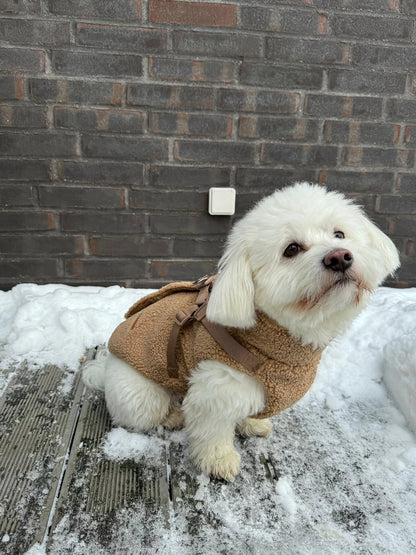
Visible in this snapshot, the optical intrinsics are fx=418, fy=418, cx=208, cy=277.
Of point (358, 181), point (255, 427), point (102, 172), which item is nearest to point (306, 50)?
point (358, 181)

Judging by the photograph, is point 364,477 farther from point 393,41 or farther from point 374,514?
point 393,41

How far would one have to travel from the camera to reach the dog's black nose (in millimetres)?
1118

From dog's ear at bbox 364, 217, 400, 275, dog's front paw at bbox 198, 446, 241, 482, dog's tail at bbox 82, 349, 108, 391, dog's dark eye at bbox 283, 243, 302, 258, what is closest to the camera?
dog's dark eye at bbox 283, 243, 302, 258

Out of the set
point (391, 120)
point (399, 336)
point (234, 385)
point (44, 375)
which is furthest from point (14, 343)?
point (391, 120)

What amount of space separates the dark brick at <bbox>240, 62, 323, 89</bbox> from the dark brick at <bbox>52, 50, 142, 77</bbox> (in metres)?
0.66

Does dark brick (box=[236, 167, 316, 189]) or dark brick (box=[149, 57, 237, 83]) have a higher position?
dark brick (box=[149, 57, 237, 83])

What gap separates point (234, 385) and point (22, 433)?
927mm

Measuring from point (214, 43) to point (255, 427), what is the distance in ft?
6.99

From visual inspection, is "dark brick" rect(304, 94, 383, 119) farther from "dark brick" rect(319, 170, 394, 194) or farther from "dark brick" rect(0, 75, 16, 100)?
"dark brick" rect(0, 75, 16, 100)

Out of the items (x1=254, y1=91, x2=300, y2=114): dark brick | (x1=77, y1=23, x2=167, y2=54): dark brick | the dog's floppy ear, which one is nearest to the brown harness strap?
the dog's floppy ear

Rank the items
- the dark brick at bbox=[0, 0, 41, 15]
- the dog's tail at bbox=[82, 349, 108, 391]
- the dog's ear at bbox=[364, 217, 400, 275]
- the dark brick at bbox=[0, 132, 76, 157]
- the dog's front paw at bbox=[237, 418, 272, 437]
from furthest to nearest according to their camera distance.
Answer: the dark brick at bbox=[0, 132, 76, 157], the dark brick at bbox=[0, 0, 41, 15], the dog's tail at bbox=[82, 349, 108, 391], the dog's front paw at bbox=[237, 418, 272, 437], the dog's ear at bbox=[364, 217, 400, 275]

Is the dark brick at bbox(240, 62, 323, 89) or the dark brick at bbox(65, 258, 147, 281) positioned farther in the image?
the dark brick at bbox(65, 258, 147, 281)

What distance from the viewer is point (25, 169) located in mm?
2588

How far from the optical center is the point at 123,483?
1.47 metres
